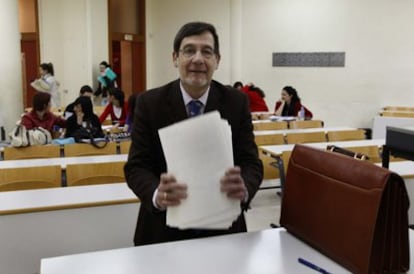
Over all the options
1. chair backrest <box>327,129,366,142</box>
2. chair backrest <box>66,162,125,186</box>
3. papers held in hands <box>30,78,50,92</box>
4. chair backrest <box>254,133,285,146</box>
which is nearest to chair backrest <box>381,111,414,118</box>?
chair backrest <box>327,129,366,142</box>

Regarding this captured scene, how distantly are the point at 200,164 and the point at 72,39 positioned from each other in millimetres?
9087

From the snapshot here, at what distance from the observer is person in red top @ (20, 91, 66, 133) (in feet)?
17.4

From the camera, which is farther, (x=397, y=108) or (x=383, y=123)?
(x=397, y=108)

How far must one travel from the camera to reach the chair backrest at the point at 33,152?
423 cm

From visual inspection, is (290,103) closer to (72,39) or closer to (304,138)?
(304,138)

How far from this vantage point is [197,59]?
143 centimetres

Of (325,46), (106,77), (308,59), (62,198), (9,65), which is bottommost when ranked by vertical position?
(62,198)

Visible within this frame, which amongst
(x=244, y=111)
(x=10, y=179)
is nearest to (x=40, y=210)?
(x=10, y=179)

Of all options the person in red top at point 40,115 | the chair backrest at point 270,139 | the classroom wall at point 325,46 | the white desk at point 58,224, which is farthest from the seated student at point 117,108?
the classroom wall at point 325,46

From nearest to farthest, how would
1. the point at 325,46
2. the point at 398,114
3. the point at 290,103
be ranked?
the point at 290,103 → the point at 398,114 → the point at 325,46

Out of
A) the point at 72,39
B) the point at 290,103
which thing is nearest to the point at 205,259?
the point at 290,103

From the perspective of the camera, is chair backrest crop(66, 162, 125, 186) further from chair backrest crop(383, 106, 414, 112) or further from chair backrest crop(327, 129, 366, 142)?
chair backrest crop(383, 106, 414, 112)

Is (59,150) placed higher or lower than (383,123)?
higher

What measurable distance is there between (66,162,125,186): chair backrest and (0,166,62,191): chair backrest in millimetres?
98
